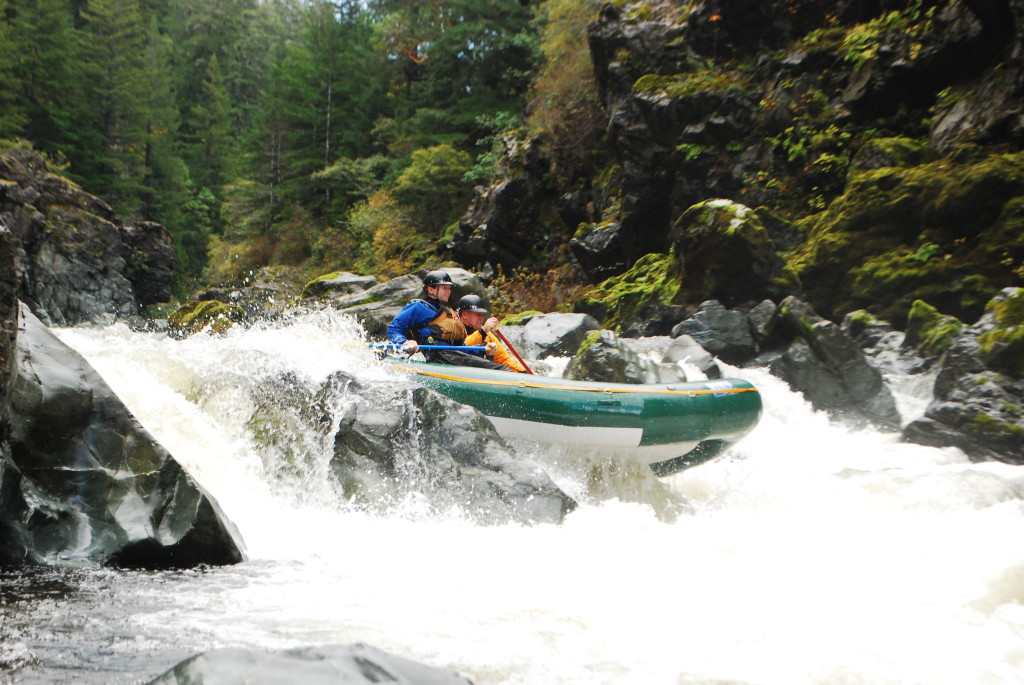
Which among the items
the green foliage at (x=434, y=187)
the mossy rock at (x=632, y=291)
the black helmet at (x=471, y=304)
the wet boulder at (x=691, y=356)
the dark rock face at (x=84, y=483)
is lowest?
the dark rock face at (x=84, y=483)

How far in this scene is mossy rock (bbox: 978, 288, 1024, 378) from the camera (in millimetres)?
7578

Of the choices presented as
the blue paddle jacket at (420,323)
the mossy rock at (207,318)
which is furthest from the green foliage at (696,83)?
the mossy rock at (207,318)

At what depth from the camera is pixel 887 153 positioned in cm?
1157

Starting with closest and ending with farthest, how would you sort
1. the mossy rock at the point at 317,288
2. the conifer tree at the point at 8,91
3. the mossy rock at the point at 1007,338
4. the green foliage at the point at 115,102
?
the mossy rock at the point at 1007,338
the mossy rock at the point at 317,288
the conifer tree at the point at 8,91
the green foliage at the point at 115,102

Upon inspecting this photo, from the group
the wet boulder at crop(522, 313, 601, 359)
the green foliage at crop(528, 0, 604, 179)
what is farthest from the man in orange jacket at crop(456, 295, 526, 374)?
the green foliage at crop(528, 0, 604, 179)

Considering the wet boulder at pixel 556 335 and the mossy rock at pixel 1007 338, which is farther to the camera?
the wet boulder at pixel 556 335

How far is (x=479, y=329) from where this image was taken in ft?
25.4

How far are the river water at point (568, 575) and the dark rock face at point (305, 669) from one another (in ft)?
2.74

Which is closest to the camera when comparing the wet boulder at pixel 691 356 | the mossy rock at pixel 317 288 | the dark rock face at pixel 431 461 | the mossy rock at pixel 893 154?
the dark rock face at pixel 431 461

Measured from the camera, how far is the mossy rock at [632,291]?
1266 centimetres

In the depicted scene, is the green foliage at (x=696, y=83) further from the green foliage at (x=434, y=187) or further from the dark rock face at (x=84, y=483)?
the dark rock face at (x=84, y=483)

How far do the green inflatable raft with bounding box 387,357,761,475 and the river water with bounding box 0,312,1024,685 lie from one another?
0.98ft

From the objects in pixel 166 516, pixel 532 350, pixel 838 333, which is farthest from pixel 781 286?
pixel 166 516

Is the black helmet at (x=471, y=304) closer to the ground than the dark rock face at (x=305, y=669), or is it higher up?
higher up
